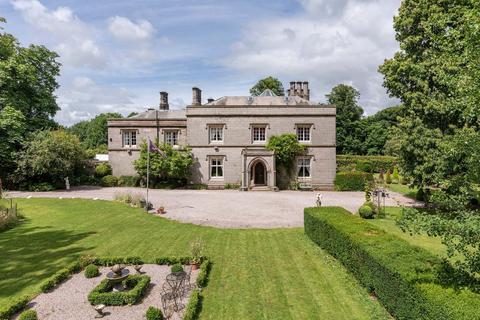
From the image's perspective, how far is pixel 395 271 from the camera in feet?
23.9

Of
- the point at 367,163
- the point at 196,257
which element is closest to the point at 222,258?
the point at 196,257

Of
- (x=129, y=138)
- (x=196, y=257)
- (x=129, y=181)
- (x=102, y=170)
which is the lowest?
(x=196, y=257)

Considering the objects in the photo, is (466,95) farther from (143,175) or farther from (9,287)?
(143,175)

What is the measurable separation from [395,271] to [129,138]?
102ft

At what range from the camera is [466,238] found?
573 cm

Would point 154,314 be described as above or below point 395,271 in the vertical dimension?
below

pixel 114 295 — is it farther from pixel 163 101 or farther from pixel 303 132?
pixel 163 101

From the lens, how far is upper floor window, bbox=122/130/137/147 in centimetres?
3344

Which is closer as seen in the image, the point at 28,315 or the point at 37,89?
the point at 28,315

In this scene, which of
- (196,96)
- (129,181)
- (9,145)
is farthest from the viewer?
(196,96)

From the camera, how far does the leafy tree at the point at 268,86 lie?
55.7 m

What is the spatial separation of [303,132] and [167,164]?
14059 millimetres

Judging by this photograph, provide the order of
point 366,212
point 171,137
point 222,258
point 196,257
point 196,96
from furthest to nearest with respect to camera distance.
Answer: point 196,96 < point 171,137 < point 366,212 < point 222,258 < point 196,257

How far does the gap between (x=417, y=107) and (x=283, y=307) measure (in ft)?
54.2
